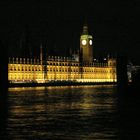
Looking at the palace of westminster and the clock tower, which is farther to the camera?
the clock tower

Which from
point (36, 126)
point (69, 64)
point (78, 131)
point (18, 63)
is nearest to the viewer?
point (78, 131)

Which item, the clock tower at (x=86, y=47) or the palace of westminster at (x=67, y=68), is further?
the clock tower at (x=86, y=47)

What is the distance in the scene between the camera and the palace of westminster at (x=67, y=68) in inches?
5098

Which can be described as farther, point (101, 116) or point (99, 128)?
point (101, 116)

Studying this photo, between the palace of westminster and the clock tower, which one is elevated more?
the clock tower

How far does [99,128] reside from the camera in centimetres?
1878

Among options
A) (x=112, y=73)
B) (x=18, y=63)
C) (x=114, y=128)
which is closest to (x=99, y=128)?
(x=114, y=128)

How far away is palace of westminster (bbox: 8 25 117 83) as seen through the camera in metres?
130

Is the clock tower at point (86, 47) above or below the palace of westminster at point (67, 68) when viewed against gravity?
above

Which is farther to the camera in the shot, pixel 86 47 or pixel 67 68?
pixel 86 47

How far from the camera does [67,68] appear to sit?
147 meters

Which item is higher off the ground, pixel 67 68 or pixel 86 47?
pixel 86 47

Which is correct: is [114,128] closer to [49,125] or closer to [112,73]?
[49,125]

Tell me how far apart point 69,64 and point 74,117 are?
413 feet
